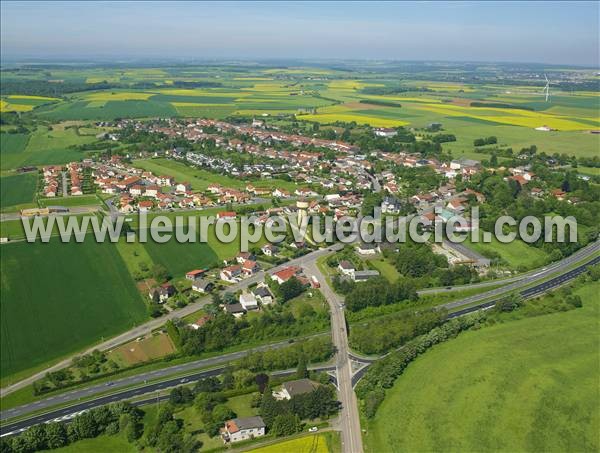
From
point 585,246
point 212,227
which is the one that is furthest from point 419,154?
point 212,227

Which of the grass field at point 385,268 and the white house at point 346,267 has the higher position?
the white house at point 346,267

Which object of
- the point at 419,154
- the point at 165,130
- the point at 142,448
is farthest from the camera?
the point at 165,130

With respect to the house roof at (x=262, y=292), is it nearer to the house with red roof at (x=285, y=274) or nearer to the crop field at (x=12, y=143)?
the house with red roof at (x=285, y=274)

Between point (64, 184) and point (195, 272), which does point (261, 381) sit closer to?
point (195, 272)

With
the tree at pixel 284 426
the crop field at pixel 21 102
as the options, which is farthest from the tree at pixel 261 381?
the crop field at pixel 21 102

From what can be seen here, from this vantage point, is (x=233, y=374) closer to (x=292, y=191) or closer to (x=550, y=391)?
(x=550, y=391)

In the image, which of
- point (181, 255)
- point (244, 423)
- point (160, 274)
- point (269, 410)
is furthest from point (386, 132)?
point (244, 423)

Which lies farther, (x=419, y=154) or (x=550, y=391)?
(x=419, y=154)
